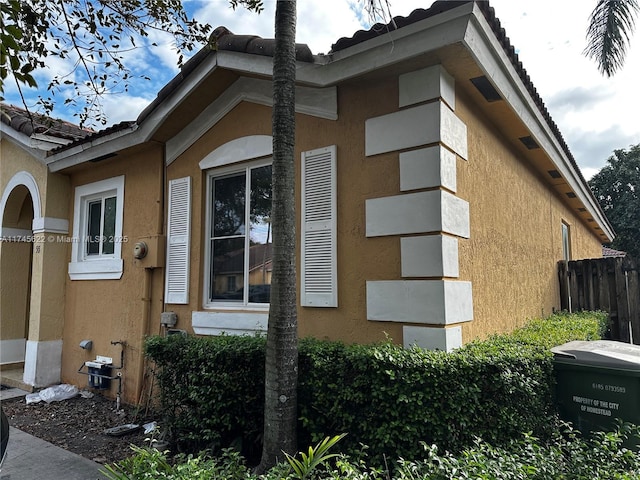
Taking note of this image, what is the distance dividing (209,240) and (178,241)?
0.55 m

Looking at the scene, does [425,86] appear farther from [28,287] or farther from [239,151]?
[28,287]

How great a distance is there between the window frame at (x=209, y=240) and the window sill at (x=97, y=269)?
77.9 inches

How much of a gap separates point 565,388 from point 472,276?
4.51ft

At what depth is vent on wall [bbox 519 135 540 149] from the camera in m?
6.41

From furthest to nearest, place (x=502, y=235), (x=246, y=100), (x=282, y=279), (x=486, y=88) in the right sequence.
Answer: (x=502, y=235), (x=246, y=100), (x=486, y=88), (x=282, y=279)

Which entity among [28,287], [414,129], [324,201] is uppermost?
[414,129]

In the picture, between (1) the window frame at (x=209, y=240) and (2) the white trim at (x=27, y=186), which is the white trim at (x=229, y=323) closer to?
(1) the window frame at (x=209, y=240)

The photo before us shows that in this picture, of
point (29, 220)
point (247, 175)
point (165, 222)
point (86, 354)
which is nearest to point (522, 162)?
point (247, 175)

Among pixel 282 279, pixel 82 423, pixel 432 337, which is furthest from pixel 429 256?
pixel 82 423

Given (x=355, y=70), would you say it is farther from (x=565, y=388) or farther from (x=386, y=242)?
(x=565, y=388)

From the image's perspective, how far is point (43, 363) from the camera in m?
7.67

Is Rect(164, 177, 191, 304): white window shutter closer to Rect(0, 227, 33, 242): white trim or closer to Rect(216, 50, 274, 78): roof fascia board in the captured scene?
Rect(216, 50, 274, 78): roof fascia board

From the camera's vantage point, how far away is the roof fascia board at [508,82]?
4000 mm

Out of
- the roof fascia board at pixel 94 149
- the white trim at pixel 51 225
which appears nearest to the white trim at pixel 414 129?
the roof fascia board at pixel 94 149
